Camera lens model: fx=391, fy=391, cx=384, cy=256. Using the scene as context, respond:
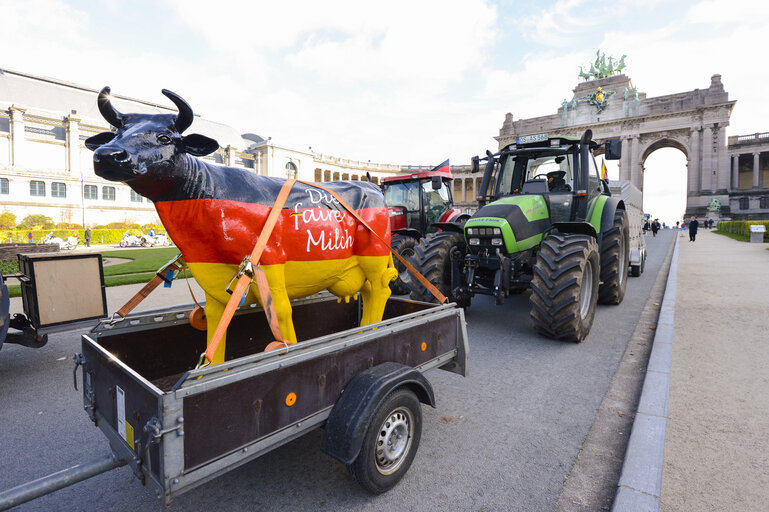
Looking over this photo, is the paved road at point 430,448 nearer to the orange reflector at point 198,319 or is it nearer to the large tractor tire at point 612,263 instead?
the orange reflector at point 198,319

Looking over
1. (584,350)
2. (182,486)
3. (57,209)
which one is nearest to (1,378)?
(182,486)

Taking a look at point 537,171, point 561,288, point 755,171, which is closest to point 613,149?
point 537,171

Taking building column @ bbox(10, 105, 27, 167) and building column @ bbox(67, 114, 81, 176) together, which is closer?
building column @ bbox(10, 105, 27, 167)

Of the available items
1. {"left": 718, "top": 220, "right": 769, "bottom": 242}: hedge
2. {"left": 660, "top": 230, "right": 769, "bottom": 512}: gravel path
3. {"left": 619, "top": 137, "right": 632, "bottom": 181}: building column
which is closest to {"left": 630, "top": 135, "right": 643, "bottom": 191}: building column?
{"left": 619, "top": 137, "right": 632, "bottom": 181}: building column

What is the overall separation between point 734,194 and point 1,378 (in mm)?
81998

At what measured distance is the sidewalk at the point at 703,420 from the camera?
8.09 ft

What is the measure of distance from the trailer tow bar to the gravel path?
10.3 feet

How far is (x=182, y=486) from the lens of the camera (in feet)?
5.82

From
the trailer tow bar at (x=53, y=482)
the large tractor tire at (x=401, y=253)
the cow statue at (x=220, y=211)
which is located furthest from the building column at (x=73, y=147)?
the trailer tow bar at (x=53, y=482)

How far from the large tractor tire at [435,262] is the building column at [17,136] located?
225 ft

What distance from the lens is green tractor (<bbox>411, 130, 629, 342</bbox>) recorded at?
547 centimetres

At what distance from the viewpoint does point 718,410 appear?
3506 mm

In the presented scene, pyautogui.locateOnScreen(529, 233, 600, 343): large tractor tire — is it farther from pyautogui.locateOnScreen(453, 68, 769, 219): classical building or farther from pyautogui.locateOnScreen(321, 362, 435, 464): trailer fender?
pyautogui.locateOnScreen(453, 68, 769, 219): classical building

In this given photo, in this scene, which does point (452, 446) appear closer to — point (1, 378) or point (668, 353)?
point (668, 353)
